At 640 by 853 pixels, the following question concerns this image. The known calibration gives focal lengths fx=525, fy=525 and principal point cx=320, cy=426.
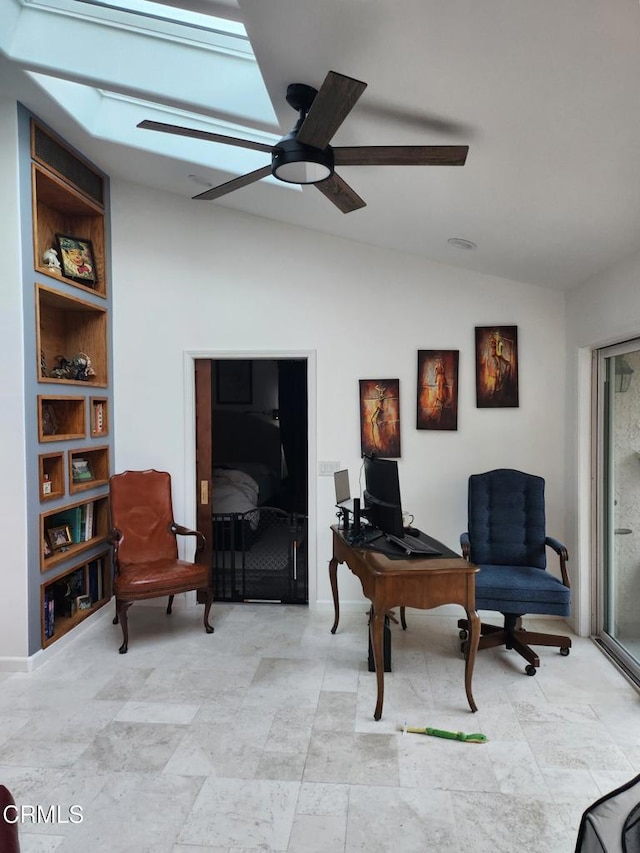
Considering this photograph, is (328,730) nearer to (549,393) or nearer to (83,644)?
(83,644)

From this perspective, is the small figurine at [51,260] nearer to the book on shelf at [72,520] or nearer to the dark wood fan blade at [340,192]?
the book on shelf at [72,520]

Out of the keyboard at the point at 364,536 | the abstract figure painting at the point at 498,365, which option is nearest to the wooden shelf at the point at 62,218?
the keyboard at the point at 364,536

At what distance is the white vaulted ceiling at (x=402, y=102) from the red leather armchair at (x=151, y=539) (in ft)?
7.45

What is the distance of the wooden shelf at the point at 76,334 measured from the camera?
Result: 3.91 meters

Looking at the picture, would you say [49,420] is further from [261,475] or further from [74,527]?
[261,475]

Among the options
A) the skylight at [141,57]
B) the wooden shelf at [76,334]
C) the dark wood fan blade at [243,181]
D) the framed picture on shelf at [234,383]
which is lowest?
the framed picture on shelf at [234,383]

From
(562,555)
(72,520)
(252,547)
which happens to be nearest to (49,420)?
(72,520)

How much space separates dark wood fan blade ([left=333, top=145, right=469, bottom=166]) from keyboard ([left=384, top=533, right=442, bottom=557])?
1919 millimetres

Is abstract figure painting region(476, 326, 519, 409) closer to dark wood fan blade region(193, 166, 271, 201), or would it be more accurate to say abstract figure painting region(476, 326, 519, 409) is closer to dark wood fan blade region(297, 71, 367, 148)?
dark wood fan blade region(193, 166, 271, 201)

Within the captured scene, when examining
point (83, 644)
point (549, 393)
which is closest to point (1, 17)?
point (83, 644)

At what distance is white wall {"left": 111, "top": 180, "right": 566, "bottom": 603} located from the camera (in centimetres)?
402

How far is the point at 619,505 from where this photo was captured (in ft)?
11.3

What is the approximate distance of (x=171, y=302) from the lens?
4.22 meters

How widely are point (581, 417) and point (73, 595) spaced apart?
3.85m
